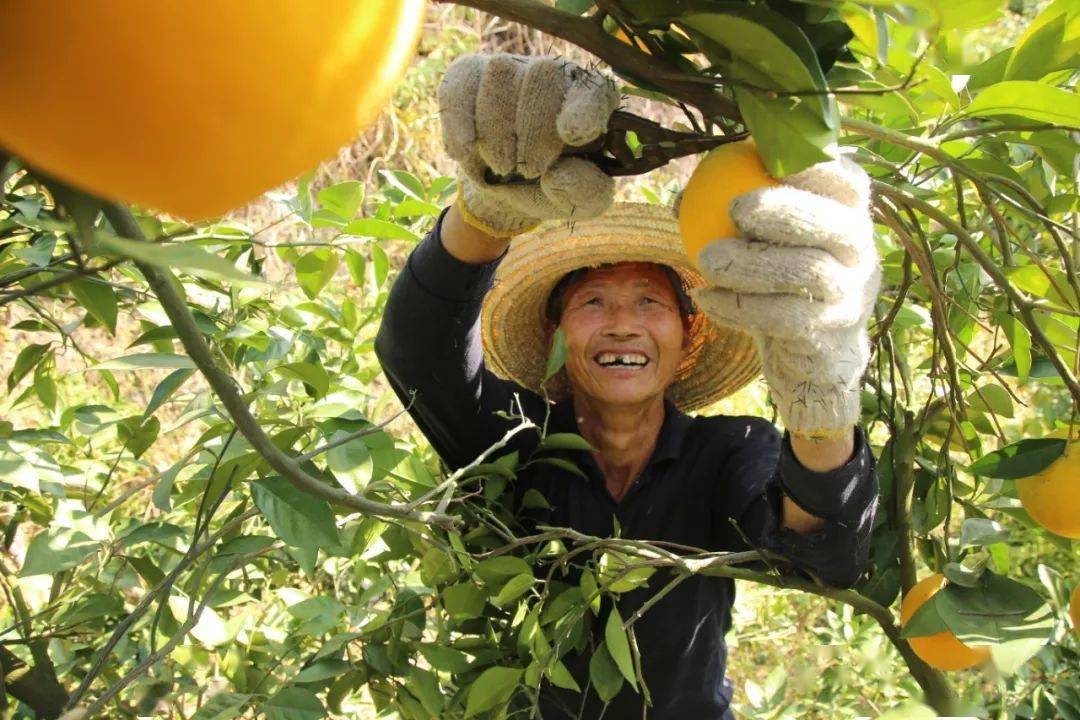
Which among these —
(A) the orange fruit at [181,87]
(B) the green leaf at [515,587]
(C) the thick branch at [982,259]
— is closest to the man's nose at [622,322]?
(B) the green leaf at [515,587]

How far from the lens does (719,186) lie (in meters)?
0.62

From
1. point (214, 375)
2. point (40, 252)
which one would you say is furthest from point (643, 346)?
point (214, 375)

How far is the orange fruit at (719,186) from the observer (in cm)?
61

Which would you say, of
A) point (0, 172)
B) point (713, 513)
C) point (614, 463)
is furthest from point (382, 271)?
point (0, 172)

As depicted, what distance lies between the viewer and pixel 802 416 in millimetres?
821

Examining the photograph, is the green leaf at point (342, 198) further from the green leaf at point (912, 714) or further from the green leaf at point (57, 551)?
the green leaf at point (912, 714)

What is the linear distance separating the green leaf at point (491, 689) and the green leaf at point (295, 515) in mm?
259

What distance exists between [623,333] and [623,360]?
0.04 m

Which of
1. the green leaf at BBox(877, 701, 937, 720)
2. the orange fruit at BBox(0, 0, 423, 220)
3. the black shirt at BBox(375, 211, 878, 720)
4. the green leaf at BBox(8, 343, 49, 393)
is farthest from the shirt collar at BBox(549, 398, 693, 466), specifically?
the orange fruit at BBox(0, 0, 423, 220)

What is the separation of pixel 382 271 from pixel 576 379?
0.30m

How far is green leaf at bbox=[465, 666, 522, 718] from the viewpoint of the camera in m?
0.88

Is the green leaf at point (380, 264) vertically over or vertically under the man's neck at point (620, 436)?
over

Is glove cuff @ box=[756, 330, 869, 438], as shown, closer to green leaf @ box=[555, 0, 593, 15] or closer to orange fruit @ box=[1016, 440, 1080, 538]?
orange fruit @ box=[1016, 440, 1080, 538]

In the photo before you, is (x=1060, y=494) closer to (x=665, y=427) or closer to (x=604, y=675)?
(x=604, y=675)
